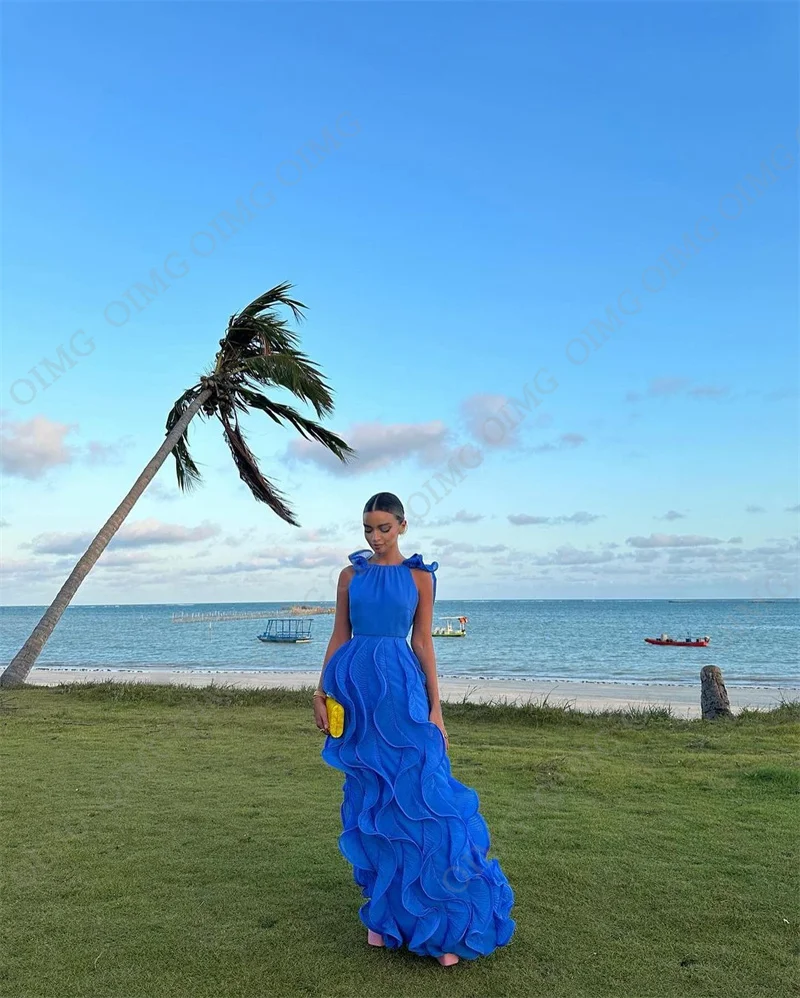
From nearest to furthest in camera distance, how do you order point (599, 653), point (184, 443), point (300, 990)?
point (300, 990) → point (184, 443) → point (599, 653)

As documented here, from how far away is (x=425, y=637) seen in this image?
138 inches

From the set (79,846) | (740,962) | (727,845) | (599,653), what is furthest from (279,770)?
(599,653)

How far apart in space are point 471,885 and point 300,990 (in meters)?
0.80

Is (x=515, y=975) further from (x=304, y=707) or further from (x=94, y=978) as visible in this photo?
(x=304, y=707)

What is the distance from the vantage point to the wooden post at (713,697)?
10.9 m

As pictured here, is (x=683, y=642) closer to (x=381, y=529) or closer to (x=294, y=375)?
(x=294, y=375)

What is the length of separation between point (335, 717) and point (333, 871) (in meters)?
1.47

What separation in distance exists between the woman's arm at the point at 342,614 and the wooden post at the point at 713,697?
878cm

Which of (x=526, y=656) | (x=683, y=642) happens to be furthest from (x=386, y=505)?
(x=683, y=642)

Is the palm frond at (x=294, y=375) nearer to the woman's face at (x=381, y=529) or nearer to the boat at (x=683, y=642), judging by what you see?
the woman's face at (x=381, y=529)

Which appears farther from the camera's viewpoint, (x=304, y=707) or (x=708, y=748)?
(x=304, y=707)

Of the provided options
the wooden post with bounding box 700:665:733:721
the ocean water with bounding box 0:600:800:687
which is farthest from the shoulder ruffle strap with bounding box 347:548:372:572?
the ocean water with bounding box 0:600:800:687

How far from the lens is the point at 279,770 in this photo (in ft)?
22.0

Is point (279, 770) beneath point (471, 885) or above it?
beneath
